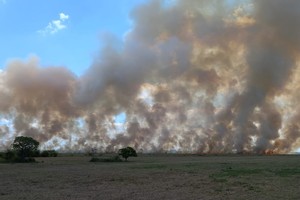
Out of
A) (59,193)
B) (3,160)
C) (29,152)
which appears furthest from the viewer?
(29,152)

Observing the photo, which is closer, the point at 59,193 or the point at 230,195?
the point at 230,195

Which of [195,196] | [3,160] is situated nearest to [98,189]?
[195,196]

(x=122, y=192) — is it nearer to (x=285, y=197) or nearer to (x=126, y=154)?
(x=285, y=197)

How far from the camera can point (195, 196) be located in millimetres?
30781

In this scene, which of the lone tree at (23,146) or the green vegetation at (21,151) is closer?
the green vegetation at (21,151)

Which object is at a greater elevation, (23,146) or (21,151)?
(23,146)

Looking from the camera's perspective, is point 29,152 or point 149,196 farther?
point 29,152

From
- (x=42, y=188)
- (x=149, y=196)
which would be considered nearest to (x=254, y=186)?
(x=149, y=196)

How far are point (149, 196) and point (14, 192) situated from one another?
11.5 m

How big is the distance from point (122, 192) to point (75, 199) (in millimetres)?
5624

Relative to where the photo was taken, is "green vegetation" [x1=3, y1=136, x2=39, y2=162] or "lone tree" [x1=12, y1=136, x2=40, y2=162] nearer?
"green vegetation" [x1=3, y1=136, x2=39, y2=162]

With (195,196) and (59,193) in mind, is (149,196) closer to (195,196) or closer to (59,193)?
(195,196)

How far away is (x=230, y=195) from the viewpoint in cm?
3083

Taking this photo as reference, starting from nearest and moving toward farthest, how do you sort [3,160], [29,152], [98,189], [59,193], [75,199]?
[75,199] < [59,193] < [98,189] < [3,160] < [29,152]
